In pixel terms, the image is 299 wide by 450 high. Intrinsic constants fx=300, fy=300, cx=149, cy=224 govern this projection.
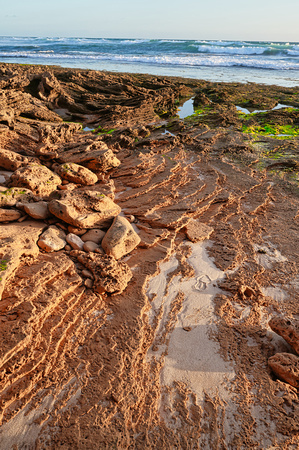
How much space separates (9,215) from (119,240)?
165 cm

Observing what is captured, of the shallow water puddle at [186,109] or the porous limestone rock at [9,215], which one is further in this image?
the shallow water puddle at [186,109]

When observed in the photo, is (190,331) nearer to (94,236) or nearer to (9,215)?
(94,236)

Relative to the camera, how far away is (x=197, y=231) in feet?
16.7

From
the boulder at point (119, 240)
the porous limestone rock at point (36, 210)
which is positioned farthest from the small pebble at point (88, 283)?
the porous limestone rock at point (36, 210)

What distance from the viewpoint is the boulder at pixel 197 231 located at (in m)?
4.95

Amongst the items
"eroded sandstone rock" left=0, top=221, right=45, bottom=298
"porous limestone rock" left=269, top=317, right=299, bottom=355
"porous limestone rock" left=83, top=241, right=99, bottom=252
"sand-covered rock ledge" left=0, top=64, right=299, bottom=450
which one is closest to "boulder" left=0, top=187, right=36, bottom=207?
"sand-covered rock ledge" left=0, top=64, right=299, bottom=450

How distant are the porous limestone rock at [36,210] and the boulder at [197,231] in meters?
2.28

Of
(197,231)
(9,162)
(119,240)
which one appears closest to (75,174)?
(9,162)

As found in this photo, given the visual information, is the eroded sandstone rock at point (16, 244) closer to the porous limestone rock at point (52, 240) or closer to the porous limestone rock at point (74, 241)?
the porous limestone rock at point (52, 240)

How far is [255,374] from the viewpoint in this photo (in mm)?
2910

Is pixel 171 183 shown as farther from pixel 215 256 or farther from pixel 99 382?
pixel 99 382

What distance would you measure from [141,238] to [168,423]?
8.71 ft

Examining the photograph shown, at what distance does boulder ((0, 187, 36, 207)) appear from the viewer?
4.45 m

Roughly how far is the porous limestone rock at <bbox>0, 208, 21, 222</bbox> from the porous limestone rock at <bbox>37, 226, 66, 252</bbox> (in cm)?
57
